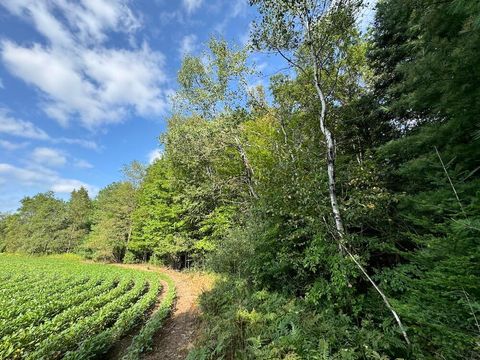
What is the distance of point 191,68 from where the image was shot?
15078mm

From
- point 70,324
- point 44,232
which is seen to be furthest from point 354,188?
point 44,232

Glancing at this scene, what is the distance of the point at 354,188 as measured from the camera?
21.9 feet

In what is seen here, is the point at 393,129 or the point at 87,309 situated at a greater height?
the point at 393,129

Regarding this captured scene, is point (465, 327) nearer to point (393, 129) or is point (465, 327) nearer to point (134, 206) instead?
point (393, 129)

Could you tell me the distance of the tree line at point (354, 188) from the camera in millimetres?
2959

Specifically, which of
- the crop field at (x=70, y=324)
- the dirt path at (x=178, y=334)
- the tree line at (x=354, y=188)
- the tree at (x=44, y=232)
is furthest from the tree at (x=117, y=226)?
the dirt path at (x=178, y=334)

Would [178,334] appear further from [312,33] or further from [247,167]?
[312,33]

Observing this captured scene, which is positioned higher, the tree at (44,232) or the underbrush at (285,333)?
the tree at (44,232)

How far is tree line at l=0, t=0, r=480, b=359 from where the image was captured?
2.96 metres

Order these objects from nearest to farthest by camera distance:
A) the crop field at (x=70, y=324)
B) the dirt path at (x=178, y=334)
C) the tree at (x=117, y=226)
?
the crop field at (x=70, y=324) → the dirt path at (x=178, y=334) → the tree at (x=117, y=226)

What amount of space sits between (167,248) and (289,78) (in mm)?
17346

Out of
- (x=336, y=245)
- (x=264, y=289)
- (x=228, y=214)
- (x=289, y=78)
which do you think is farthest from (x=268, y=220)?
(x=228, y=214)

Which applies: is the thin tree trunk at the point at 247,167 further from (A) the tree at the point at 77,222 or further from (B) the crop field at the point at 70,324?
(A) the tree at the point at 77,222

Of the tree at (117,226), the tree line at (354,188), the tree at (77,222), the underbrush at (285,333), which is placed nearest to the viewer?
the tree line at (354,188)
